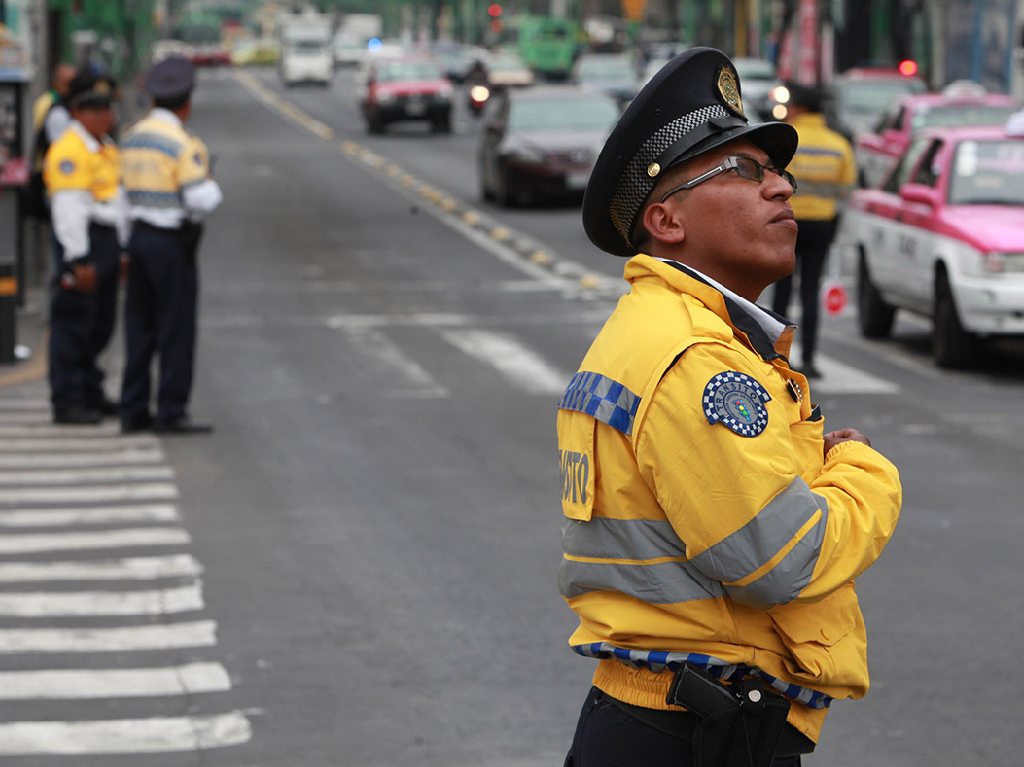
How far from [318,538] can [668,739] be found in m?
6.00

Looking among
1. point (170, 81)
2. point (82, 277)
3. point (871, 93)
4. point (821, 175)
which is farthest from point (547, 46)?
point (170, 81)

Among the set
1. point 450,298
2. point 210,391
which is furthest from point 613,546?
point 450,298

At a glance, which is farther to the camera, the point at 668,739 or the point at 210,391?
the point at 210,391

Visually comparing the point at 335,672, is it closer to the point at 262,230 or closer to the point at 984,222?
the point at 984,222

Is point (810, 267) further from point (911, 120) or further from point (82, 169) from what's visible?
point (911, 120)

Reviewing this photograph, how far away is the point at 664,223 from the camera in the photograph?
3363 millimetres

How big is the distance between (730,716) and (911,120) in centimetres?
2505

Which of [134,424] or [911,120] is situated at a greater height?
[911,120]

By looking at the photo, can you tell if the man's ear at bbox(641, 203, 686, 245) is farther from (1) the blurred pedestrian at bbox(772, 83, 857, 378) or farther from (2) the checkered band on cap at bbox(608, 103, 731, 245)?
(1) the blurred pedestrian at bbox(772, 83, 857, 378)

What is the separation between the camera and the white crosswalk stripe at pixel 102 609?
6.38 metres

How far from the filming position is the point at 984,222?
1442cm

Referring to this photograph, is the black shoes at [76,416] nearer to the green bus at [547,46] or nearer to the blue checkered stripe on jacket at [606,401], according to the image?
the blue checkered stripe on jacket at [606,401]

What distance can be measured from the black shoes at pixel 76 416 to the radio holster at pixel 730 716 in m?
9.59

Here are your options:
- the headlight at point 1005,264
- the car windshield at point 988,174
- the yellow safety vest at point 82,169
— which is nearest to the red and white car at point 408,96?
the car windshield at point 988,174
